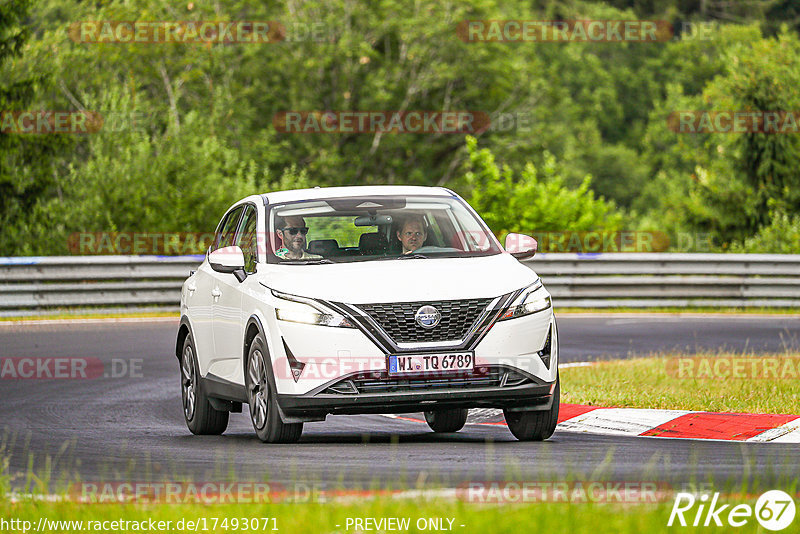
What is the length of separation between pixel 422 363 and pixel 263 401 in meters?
1.21

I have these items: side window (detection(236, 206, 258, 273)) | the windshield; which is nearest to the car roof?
the windshield

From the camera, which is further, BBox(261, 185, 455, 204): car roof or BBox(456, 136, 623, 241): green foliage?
BBox(456, 136, 623, 241): green foliage

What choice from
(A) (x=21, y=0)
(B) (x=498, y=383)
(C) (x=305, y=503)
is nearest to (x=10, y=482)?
(C) (x=305, y=503)

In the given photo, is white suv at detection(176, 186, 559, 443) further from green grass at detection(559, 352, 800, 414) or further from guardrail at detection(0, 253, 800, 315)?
guardrail at detection(0, 253, 800, 315)

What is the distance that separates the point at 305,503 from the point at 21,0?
28.0m

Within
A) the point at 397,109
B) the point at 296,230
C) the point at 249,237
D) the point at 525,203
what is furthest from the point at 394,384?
the point at 397,109

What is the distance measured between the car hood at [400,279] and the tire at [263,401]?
1.56 feet

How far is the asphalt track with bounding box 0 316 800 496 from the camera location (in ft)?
24.9

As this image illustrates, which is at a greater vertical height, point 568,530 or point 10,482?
point 568,530

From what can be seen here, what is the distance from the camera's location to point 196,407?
1111cm

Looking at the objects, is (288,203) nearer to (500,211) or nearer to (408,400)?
(408,400)

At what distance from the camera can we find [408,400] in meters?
8.98

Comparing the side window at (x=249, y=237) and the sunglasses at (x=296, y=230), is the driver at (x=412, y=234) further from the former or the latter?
the side window at (x=249, y=237)

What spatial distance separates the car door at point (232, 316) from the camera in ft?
32.6
